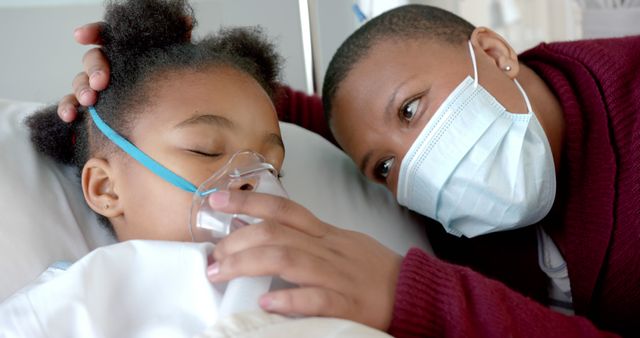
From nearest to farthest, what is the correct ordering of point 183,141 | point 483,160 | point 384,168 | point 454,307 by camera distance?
point 454,307 → point 183,141 → point 483,160 → point 384,168

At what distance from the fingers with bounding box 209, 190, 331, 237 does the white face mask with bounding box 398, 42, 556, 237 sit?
510 millimetres

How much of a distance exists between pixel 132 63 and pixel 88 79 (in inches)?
3.7

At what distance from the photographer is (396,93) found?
143 centimetres

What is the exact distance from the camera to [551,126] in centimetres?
152

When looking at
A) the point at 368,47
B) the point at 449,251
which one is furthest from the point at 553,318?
the point at 368,47

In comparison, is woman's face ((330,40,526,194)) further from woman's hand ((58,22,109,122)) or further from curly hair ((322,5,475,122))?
woman's hand ((58,22,109,122))

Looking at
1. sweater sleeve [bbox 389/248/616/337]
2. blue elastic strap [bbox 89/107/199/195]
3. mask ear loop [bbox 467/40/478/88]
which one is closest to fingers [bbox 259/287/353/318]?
sweater sleeve [bbox 389/248/616/337]

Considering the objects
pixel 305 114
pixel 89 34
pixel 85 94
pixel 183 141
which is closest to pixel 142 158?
pixel 183 141

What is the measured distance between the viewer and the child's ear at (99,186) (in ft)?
3.72

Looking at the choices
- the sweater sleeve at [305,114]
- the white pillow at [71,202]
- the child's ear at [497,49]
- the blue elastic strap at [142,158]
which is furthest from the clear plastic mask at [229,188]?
the sweater sleeve at [305,114]

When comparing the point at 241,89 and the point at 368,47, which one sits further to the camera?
the point at 368,47

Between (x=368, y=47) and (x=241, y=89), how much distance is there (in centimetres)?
47

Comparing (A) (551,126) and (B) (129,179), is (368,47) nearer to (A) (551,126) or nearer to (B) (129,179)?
(A) (551,126)

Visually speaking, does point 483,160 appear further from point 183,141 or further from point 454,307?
point 183,141
